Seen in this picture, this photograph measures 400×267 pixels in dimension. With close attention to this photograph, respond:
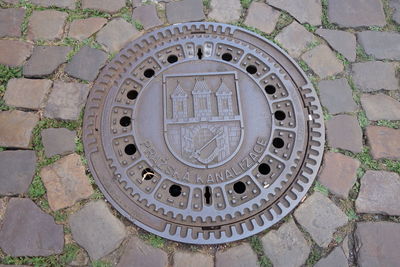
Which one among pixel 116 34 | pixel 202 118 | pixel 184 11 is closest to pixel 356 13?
pixel 184 11

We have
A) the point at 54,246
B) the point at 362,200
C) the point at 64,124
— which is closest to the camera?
the point at 54,246

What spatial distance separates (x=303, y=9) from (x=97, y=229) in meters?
2.04

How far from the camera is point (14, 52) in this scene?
8.16 feet

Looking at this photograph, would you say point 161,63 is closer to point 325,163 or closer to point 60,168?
point 60,168

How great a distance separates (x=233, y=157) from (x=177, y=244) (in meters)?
0.58

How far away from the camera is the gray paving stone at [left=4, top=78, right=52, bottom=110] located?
233 cm

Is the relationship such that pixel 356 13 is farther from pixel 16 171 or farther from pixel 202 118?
pixel 16 171

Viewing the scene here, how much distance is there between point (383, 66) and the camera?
2510mm

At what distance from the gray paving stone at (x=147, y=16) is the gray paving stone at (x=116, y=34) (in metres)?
0.08

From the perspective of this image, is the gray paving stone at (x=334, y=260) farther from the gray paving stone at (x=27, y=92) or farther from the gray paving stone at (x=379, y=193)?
the gray paving stone at (x=27, y=92)

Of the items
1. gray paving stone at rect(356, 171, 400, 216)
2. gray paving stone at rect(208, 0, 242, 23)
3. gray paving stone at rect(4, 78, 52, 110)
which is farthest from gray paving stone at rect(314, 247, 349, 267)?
gray paving stone at rect(4, 78, 52, 110)

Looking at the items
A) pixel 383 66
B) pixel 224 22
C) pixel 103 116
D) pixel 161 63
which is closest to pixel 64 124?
pixel 103 116

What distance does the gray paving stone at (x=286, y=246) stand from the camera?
6.53 feet

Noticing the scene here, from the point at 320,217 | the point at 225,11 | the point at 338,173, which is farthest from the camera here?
the point at 225,11
